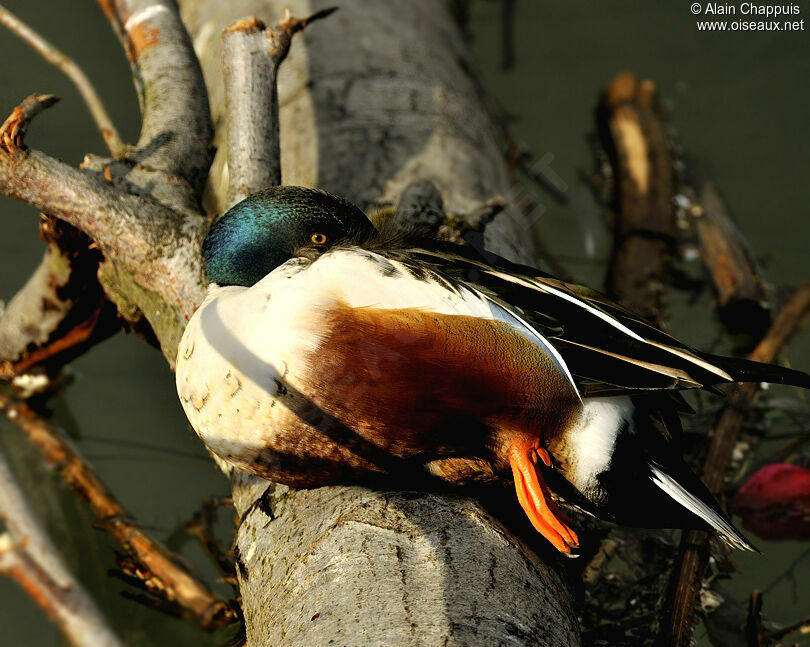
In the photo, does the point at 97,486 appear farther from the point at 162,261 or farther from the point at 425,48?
the point at 425,48

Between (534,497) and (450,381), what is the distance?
29 centimetres

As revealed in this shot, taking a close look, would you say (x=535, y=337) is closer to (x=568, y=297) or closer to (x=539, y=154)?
(x=568, y=297)

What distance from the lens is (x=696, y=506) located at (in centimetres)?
155

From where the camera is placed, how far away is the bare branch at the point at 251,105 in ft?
7.20

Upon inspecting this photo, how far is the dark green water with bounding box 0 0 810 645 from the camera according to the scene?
2752mm

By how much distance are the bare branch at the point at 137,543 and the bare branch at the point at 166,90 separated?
1.12 meters

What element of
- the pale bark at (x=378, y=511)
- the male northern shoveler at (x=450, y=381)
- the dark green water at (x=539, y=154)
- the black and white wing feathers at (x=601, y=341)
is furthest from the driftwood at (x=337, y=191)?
the dark green water at (x=539, y=154)

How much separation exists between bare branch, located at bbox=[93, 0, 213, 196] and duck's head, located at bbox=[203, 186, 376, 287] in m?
0.61

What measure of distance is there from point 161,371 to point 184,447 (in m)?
0.38

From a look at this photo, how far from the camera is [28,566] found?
0.52 meters

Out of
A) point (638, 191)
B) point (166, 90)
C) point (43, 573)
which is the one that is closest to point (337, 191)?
point (166, 90)

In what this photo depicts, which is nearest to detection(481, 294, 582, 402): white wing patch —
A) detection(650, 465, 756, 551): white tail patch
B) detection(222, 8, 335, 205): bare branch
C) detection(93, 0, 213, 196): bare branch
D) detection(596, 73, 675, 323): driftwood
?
detection(650, 465, 756, 551): white tail patch

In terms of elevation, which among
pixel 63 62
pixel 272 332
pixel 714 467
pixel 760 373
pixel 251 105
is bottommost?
pixel 714 467

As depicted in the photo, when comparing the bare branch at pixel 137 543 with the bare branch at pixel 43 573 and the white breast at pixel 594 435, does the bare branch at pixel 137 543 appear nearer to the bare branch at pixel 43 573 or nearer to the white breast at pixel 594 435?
the white breast at pixel 594 435
